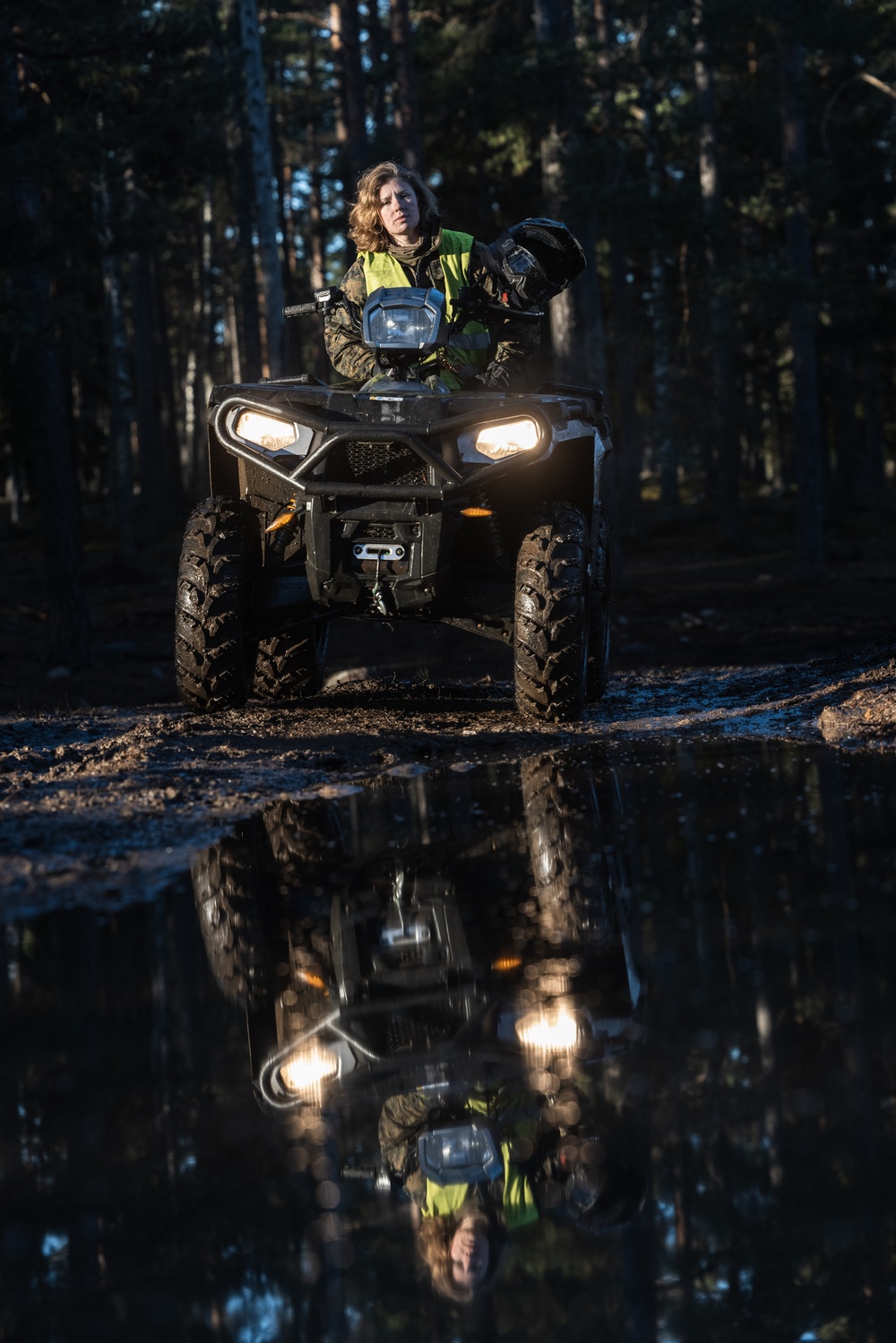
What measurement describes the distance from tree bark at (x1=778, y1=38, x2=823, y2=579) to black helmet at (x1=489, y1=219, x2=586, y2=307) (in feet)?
54.4

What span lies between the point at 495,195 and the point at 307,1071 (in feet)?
103

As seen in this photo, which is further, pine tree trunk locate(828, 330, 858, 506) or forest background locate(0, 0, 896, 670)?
pine tree trunk locate(828, 330, 858, 506)

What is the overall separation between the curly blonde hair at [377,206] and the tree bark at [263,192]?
13957 millimetres

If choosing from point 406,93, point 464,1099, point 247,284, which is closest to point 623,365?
point 247,284

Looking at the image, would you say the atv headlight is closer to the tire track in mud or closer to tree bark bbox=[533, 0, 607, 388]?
the tire track in mud

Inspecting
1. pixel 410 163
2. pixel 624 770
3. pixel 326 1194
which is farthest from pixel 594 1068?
pixel 410 163

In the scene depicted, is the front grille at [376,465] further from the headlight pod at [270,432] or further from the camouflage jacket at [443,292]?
the camouflage jacket at [443,292]

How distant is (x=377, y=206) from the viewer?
23.7ft

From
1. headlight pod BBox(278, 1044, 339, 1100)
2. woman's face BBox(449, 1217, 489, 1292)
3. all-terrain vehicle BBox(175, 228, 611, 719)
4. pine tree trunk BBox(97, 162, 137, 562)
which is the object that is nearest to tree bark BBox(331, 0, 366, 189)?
pine tree trunk BBox(97, 162, 137, 562)

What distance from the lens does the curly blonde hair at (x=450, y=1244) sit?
1.88 metres

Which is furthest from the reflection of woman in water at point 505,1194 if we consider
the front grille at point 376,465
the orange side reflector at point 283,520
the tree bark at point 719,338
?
the tree bark at point 719,338

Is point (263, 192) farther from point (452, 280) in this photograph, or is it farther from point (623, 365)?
point (452, 280)

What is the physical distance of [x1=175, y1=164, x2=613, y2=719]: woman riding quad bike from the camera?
682 centimetres

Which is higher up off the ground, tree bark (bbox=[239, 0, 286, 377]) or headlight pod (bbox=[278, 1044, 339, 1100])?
tree bark (bbox=[239, 0, 286, 377])
